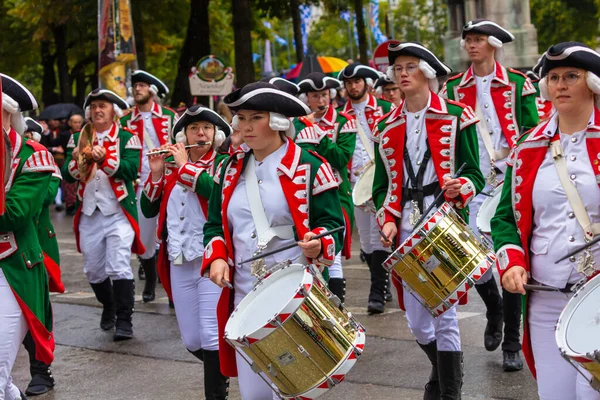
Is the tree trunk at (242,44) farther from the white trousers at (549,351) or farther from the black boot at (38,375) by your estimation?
the white trousers at (549,351)

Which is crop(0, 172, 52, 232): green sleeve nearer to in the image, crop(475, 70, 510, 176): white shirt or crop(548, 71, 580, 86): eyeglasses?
crop(548, 71, 580, 86): eyeglasses

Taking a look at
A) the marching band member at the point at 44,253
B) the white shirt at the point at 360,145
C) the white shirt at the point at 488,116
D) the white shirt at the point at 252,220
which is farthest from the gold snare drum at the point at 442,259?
the white shirt at the point at 360,145

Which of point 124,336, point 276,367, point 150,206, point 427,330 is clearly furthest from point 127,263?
point 276,367

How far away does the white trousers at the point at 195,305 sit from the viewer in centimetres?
668

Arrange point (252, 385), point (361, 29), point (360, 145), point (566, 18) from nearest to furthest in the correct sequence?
1. point (252, 385)
2. point (360, 145)
3. point (361, 29)
4. point (566, 18)

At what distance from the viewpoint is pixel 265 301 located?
5.05m

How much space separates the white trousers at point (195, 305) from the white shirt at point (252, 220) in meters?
1.13

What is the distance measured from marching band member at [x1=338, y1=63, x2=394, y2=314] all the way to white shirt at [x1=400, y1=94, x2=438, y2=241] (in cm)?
357

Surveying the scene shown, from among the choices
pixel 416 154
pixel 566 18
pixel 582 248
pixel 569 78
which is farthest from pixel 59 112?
pixel 582 248

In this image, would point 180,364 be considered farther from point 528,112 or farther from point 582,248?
point 582,248

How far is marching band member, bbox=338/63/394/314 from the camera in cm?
1034

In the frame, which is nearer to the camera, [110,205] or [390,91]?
[110,205]

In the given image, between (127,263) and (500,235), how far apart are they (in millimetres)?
5316

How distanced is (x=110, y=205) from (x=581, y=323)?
611 cm
